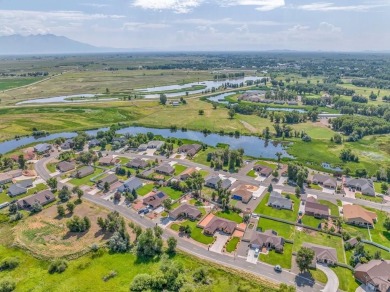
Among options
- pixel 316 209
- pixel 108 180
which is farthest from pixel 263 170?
pixel 108 180

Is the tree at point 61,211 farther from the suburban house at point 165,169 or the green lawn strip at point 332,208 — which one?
the green lawn strip at point 332,208

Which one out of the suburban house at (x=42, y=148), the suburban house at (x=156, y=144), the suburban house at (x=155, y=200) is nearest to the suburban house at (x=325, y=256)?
the suburban house at (x=155, y=200)

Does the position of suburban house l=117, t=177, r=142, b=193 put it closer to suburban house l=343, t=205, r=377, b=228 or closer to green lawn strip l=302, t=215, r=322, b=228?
green lawn strip l=302, t=215, r=322, b=228

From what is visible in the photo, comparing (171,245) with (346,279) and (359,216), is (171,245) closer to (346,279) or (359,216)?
(346,279)

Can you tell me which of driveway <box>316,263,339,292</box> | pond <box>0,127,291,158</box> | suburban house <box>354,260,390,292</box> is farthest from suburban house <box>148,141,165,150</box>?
suburban house <box>354,260,390,292</box>

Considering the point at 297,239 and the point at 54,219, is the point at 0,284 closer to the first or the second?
the point at 54,219

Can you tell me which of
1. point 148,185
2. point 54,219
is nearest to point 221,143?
point 148,185
